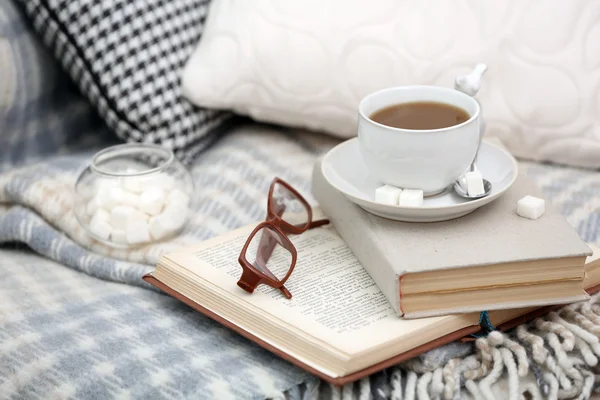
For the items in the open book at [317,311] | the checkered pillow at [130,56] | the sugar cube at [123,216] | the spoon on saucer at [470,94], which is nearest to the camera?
the open book at [317,311]

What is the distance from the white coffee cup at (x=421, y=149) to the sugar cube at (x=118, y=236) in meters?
0.28

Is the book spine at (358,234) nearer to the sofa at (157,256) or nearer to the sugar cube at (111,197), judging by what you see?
the sofa at (157,256)

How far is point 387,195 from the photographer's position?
2.09ft

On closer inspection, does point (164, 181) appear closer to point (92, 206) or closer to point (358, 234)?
point (92, 206)

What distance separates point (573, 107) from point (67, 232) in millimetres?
602

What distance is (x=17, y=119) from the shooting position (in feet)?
3.02

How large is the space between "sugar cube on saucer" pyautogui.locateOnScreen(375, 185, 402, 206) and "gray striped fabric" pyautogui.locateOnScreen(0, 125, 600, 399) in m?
0.14

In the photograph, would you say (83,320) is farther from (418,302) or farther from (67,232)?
(418,302)

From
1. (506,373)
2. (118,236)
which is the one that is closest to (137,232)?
(118,236)

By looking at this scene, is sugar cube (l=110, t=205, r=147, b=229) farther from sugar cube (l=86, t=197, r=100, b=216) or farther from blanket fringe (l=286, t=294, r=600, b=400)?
blanket fringe (l=286, t=294, r=600, b=400)

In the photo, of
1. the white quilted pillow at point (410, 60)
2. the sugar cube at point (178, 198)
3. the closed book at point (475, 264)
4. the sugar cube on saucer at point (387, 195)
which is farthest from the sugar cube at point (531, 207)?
the sugar cube at point (178, 198)

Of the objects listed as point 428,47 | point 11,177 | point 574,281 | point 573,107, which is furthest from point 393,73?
point 11,177

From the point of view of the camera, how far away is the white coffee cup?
2.03ft

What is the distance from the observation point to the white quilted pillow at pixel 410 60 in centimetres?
81
